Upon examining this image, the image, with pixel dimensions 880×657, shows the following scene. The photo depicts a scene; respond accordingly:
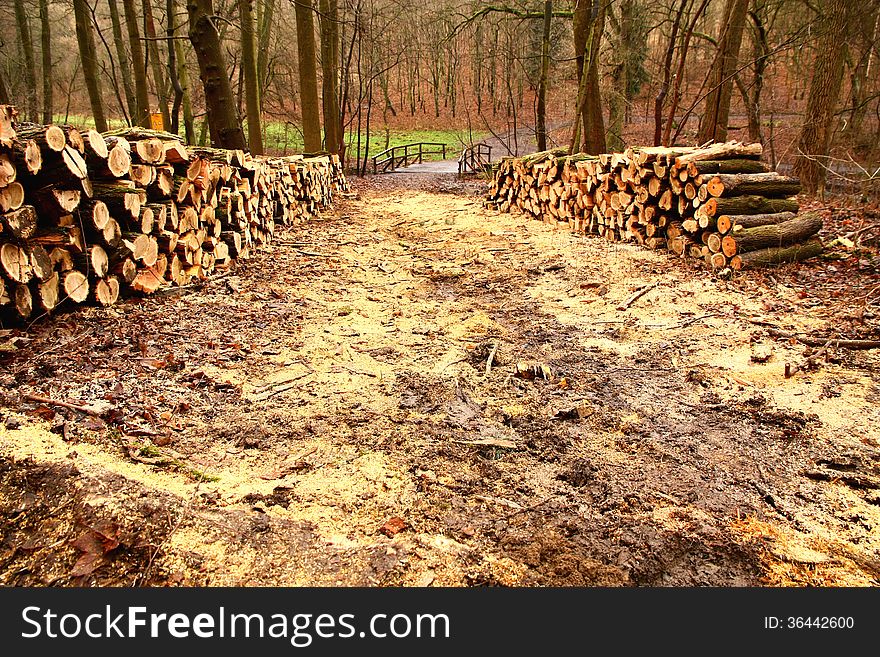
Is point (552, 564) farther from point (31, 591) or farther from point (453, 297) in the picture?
point (453, 297)

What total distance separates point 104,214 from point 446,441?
340 centimetres

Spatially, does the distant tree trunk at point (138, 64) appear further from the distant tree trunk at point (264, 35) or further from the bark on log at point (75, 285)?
the bark on log at point (75, 285)

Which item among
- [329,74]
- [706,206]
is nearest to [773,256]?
[706,206]

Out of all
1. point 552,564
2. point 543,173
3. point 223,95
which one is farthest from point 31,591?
point 543,173

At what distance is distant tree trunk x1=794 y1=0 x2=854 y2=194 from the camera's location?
9258 mm

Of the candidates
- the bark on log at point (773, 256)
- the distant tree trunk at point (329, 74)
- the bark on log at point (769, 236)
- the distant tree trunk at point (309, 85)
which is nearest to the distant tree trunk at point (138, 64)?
the distant tree trunk at point (309, 85)

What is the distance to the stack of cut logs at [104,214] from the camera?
12.1ft

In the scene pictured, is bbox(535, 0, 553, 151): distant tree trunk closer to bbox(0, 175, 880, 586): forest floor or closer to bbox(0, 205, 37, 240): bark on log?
bbox(0, 175, 880, 586): forest floor

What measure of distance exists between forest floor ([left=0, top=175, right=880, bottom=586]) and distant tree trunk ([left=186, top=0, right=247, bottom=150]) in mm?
4080

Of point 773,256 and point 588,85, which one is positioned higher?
point 588,85

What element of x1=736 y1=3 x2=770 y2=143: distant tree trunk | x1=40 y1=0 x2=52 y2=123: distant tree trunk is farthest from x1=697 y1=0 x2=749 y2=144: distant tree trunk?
x1=40 y1=0 x2=52 y2=123: distant tree trunk

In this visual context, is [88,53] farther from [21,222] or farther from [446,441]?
[446,441]

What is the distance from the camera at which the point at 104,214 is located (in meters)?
4.32

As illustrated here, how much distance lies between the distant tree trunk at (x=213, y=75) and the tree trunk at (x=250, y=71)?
393 centimetres
